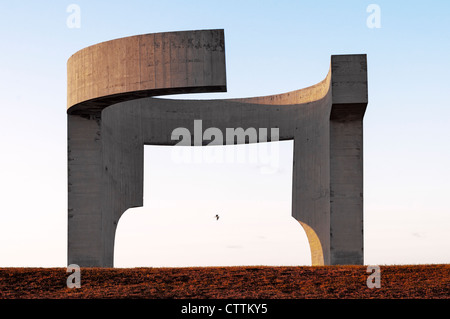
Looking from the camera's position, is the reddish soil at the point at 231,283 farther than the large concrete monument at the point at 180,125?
No

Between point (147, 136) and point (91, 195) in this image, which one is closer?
point (91, 195)

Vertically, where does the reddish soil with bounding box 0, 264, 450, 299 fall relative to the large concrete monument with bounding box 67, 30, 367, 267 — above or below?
below

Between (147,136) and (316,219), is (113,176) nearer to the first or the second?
(147,136)

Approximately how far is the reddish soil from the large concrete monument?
423cm

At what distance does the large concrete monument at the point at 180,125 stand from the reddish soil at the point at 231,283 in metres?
4.23

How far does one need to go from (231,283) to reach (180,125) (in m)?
10.6

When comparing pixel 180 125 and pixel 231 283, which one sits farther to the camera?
pixel 180 125

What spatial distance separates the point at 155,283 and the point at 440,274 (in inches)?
222

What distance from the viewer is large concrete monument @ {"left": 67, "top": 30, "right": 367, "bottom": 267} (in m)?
14.2

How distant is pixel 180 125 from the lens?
840 inches

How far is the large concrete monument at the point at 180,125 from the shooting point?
14.2 m

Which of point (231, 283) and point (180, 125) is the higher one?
point (180, 125)
